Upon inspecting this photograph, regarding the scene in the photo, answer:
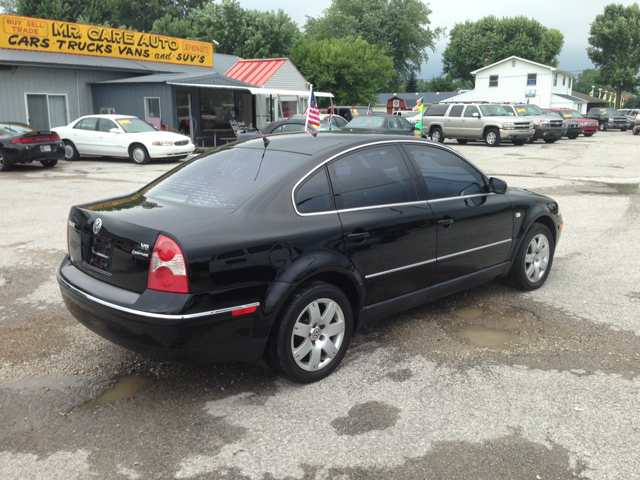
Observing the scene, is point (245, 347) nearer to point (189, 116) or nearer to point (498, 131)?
point (189, 116)

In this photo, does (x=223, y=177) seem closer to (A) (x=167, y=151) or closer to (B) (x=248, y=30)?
(A) (x=167, y=151)

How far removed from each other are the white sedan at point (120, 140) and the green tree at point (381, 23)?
54.3m

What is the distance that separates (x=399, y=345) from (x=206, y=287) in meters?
1.78

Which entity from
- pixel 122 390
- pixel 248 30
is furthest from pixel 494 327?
pixel 248 30

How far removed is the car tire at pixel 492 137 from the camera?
82.4 feet

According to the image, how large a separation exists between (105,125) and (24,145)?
10.3 ft

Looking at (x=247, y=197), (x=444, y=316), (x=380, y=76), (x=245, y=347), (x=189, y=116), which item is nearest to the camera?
(x=245, y=347)

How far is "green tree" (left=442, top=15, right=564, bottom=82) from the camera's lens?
76.2m

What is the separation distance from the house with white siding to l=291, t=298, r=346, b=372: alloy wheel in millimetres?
60502

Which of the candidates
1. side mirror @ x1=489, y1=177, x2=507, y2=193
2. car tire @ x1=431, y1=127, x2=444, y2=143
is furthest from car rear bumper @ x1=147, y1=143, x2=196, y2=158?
side mirror @ x1=489, y1=177, x2=507, y2=193

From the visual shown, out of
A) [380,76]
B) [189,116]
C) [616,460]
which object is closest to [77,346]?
[616,460]

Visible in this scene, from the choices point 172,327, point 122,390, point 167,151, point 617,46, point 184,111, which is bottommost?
point 122,390

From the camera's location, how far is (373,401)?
3549 millimetres

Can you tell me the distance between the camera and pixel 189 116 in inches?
952
